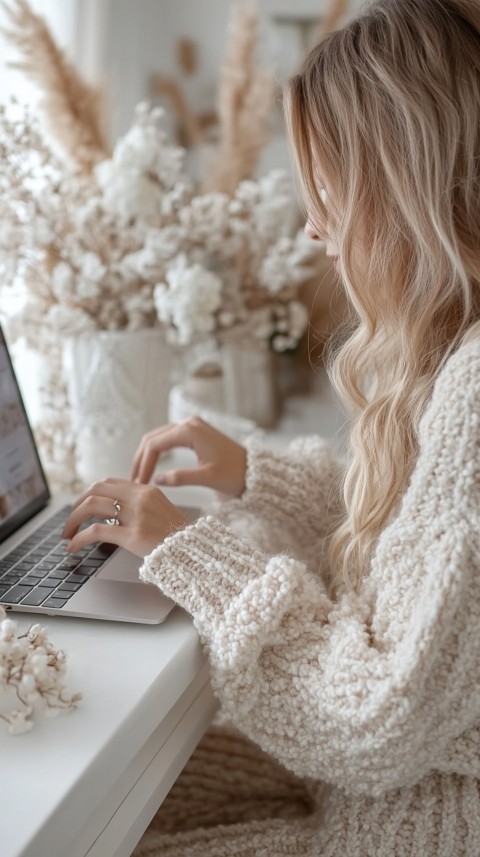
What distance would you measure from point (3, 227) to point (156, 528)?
44 cm

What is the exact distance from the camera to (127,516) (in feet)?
2.19

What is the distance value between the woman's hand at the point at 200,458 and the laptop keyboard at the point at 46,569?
13cm

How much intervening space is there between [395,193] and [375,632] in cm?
34

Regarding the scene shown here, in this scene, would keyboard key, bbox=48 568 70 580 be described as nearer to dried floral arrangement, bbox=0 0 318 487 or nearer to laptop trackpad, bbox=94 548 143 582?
laptop trackpad, bbox=94 548 143 582

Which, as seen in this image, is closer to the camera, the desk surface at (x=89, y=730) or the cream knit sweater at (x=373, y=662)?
the desk surface at (x=89, y=730)

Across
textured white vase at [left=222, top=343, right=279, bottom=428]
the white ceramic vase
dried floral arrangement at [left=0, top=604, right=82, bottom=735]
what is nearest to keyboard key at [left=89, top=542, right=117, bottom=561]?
dried floral arrangement at [left=0, top=604, right=82, bottom=735]

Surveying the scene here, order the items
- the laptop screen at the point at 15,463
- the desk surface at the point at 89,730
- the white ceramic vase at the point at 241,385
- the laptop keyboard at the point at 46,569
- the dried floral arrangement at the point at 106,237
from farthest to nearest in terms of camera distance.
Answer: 1. the white ceramic vase at the point at 241,385
2. the dried floral arrangement at the point at 106,237
3. the laptop screen at the point at 15,463
4. the laptop keyboard at the point at 46,569
5. the desk surface at the point at 89,730

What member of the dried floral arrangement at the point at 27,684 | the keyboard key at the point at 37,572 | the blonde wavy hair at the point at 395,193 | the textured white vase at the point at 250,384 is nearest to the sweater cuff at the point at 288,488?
the blonde wavy hair at the point at 395,193

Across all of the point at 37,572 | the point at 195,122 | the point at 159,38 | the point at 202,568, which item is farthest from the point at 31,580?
the point at 159,38

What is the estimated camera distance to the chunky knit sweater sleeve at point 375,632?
0.51m

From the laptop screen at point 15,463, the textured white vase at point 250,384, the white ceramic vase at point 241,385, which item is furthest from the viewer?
the textured white vase at point 250,384

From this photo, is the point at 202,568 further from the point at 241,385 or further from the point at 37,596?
the point at 241,385

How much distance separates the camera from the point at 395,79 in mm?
589

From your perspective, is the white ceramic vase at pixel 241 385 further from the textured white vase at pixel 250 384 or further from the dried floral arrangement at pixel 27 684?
the dried floral arrangement at pixel 27 684
